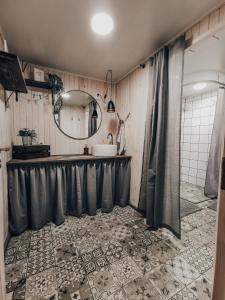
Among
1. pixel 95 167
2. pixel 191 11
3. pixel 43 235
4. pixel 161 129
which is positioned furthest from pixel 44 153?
pixel 191 11

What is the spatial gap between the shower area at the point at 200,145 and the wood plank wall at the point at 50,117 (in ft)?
6.10

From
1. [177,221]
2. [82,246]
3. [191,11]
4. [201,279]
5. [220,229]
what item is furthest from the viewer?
[177,221]

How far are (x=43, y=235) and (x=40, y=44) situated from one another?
2245 mm

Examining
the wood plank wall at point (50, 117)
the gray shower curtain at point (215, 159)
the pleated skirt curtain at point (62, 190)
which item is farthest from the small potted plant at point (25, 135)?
the gray shower curtain at point (215, 159)

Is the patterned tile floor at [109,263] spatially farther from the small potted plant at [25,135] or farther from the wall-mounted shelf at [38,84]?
the wall-mounted shelf at [38,84]

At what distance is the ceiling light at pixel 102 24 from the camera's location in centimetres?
135

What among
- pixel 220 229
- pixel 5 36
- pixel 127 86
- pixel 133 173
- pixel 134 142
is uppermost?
pixel 5 36

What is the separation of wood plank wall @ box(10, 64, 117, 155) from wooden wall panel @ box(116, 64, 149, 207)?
1.48 ft

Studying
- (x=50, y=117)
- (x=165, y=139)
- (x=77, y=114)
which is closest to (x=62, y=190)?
(x=50, y=117)

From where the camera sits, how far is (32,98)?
2.18 metres

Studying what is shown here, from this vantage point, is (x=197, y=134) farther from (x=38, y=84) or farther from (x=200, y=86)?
(x=38, y=84)

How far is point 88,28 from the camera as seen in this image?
1484 mm

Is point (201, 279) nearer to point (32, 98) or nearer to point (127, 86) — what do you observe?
point (127, 86)

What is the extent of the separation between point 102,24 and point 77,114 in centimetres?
133
